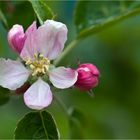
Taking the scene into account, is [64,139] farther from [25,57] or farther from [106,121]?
[25,57]

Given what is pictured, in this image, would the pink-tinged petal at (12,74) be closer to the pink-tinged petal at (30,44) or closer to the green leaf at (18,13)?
the pink-tinged petal at (30,44)

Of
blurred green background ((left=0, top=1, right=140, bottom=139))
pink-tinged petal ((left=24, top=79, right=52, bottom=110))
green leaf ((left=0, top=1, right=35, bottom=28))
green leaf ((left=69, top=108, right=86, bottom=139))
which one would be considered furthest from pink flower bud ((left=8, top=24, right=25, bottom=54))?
blurred green background ((left=0, top=1, right=140, bottom=139))

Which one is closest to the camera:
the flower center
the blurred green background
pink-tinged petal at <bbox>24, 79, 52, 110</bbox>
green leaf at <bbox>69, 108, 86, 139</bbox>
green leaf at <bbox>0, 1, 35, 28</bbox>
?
pink-tinged petal at <bbox>24, 79, 52, 110</bbox>

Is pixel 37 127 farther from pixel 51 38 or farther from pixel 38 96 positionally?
pixel 51 38

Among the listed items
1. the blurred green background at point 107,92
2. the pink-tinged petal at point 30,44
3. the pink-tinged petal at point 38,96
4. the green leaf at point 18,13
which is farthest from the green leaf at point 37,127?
the blurred green background at point 107,92

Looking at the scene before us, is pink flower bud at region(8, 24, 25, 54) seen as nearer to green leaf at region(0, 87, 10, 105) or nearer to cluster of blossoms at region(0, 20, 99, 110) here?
cluster of blossoms at region(0, 20, 99, 110)


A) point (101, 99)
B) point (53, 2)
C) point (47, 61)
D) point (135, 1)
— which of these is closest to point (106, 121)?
point (101, 99)

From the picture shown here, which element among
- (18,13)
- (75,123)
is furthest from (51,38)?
(75,123)
